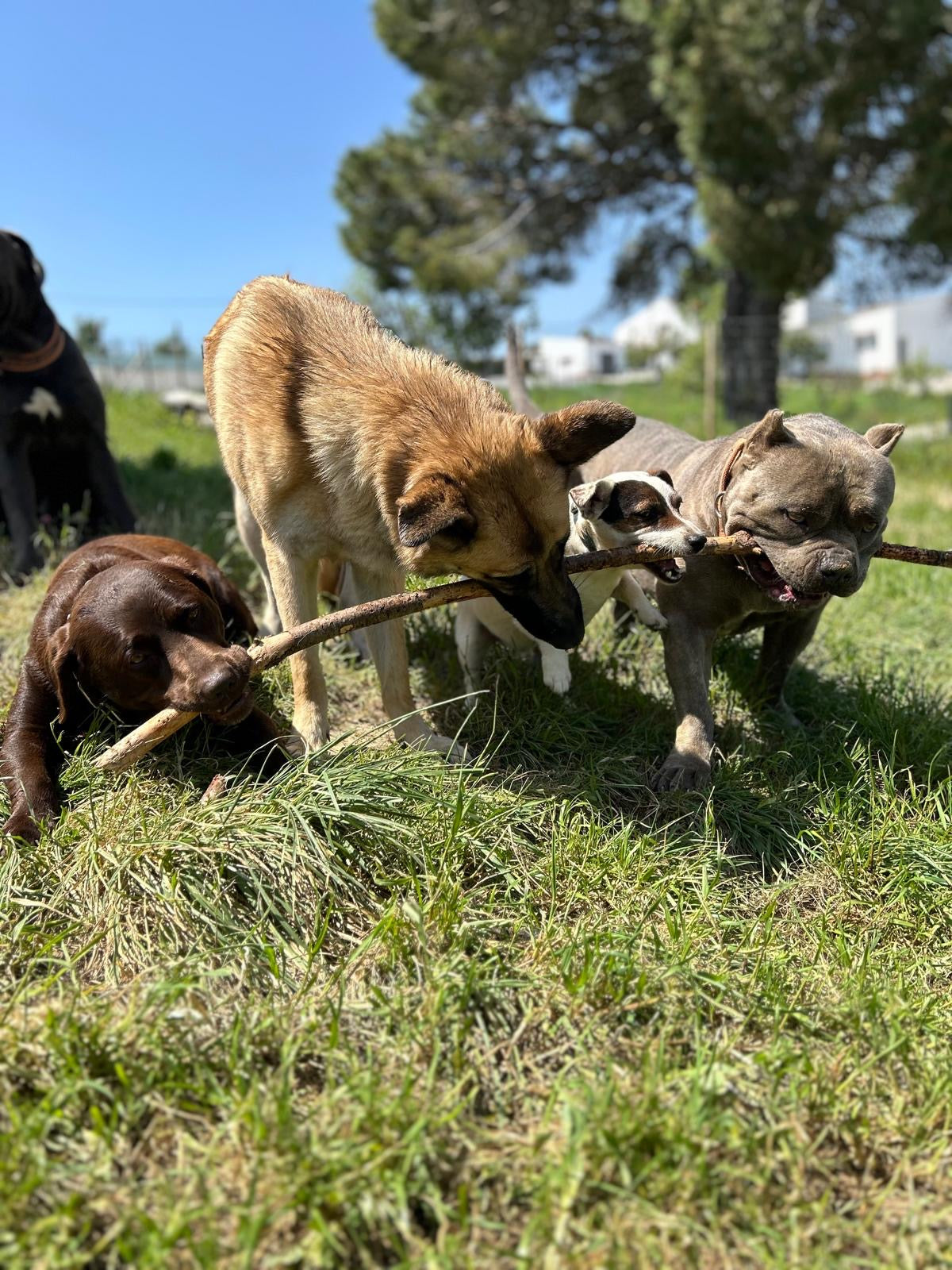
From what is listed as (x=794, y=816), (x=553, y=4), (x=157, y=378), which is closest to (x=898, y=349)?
(x=157, y=378)

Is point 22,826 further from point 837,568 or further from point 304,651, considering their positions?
point 837,568

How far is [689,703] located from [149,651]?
6.66 ft

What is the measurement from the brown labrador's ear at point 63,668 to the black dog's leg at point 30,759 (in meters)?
0.09

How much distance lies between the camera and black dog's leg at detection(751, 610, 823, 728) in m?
4.15

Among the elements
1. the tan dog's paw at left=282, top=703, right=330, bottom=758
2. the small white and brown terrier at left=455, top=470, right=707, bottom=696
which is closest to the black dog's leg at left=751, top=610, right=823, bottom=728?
the small white and brown terrier at left=455, top=470, right=707, bottom=696

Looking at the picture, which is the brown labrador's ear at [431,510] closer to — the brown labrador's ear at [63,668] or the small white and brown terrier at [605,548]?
the small white and brown terrier at [605,548]

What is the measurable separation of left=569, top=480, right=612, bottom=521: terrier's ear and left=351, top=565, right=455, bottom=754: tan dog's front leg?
804 mm

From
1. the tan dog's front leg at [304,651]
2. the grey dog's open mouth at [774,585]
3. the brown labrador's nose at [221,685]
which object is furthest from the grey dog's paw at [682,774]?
the brown labrador's nose at [221,685]

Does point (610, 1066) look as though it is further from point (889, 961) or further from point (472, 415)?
point (472, 415)

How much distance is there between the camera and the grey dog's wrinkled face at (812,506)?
3.47 metres

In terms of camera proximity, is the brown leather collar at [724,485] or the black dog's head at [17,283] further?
the black dog's head at [17,283]

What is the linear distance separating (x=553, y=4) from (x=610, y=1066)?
19704 mm

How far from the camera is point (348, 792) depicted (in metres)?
3.00

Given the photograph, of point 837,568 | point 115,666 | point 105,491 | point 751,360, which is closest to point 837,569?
point 837,568
